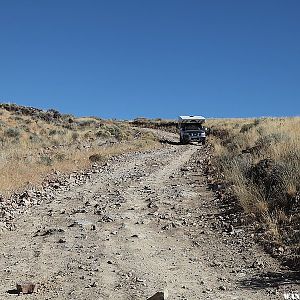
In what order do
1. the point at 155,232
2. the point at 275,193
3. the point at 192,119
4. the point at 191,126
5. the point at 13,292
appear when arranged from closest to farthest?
the point at 13,292 → the point at 155,232 → the point at 275,193 → the point at 191,126 → the point at 192,119

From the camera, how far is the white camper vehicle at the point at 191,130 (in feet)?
119

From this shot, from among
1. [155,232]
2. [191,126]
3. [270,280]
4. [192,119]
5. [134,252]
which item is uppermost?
[192,119]

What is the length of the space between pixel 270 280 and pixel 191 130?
102 feet

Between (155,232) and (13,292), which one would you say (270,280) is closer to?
(155,232)

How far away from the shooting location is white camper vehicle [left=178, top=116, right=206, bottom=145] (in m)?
36.3

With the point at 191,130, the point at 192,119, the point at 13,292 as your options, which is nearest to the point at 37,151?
the point at 191,130

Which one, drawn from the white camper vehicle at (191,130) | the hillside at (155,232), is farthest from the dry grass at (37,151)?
the white camper vehicle at (191,130)

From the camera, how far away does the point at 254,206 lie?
9469mm

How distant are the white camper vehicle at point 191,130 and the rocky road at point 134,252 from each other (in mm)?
24013

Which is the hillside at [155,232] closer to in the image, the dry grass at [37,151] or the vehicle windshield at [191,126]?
the dry grass at [37,151]

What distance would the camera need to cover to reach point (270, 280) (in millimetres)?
Answer: 5988

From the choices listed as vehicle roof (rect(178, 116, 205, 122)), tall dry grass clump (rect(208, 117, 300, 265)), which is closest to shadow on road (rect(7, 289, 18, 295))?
tall dry grass clump (rect(208, 117, 300, 265))

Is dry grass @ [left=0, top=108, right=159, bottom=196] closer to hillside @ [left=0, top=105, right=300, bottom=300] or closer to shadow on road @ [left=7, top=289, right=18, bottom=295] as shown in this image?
hillside @ [left=0, top=105, right=300, bottom=300]

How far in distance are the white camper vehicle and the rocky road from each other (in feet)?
78.8
